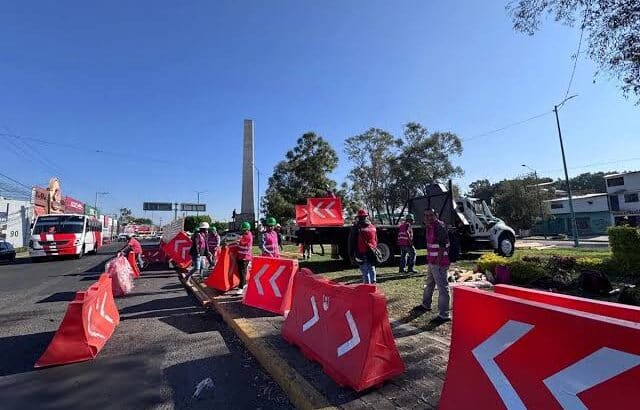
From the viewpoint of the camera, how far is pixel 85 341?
206 inches

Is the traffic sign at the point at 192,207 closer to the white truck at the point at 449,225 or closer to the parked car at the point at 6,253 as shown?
the parked car at the point at 6,253

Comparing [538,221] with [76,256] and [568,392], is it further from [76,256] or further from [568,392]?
[568,392]

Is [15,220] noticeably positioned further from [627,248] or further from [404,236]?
[627,248]

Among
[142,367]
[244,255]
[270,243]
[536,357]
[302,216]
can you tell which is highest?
[302,216]

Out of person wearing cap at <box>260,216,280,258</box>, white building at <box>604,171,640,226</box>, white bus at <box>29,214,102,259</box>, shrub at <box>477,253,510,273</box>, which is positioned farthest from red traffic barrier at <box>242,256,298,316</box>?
white building at <box>604,171,640,226</box>

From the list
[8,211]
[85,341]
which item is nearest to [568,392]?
[85,341]

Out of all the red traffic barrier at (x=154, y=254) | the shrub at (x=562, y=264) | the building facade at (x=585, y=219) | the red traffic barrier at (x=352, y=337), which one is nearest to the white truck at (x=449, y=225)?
the shrub at (x=562, y=264)

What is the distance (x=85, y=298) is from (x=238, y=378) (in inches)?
95.3

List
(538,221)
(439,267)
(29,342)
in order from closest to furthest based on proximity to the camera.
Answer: (29,342) → (439,267) → (538,221)

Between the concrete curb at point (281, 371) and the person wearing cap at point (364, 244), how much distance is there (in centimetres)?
240

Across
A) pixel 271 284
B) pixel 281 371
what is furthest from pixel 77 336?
pixel 271 284

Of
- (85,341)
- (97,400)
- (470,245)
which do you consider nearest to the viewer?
(97,400)

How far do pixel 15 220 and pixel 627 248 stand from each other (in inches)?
1995

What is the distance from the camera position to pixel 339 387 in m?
3.92
